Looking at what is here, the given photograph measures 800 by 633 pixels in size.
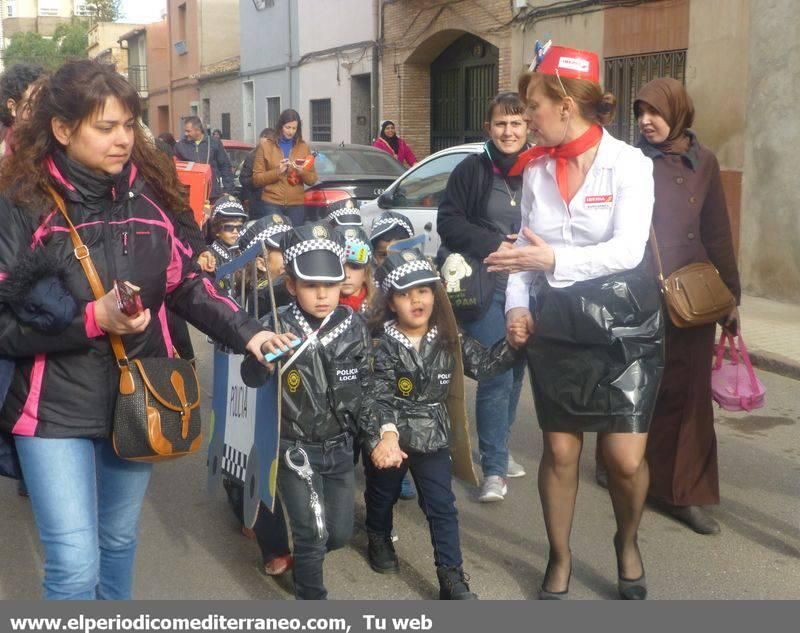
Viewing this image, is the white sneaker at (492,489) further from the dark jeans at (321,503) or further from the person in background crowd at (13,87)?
the person in background crowd at (13,87)

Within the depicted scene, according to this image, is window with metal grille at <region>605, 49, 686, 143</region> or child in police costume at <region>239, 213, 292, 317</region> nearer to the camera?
child in police costume at <region>239, 213, 292, 317</region>

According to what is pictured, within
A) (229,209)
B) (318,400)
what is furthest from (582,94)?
(229,209)

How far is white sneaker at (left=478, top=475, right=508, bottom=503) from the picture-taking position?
5164 mm

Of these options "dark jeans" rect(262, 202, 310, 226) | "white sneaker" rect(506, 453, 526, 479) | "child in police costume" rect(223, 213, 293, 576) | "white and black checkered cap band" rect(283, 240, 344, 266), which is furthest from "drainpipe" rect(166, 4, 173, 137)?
"white and black checkered cap band" rect(283, 240, 344, 266)

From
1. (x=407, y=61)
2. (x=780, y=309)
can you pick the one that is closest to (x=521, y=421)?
(x=780, y=309)

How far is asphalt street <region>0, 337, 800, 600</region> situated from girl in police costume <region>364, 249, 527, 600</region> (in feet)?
1.00

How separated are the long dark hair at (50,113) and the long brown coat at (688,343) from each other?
2.51 meters

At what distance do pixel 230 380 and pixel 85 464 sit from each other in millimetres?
1375

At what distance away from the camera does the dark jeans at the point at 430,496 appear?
401 centimetres

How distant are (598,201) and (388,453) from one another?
1.16 meters

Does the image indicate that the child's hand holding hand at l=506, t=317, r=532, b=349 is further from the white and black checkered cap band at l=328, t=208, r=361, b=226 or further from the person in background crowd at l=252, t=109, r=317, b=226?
the person in background crowd at l=252, t=109, r=317, b=226

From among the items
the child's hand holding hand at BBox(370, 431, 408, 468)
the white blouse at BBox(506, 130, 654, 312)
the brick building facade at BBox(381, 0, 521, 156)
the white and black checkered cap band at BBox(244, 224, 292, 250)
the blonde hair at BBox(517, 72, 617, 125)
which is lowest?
the child's hand holding hand at BBox(370, 431, 408, 468)

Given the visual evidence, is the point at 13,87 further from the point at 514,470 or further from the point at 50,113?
the point at 514,470

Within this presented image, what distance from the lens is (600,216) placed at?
3.64 m
